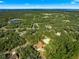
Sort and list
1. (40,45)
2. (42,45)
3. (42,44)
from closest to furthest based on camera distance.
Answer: (42,45) → (40,45) → (42,44)

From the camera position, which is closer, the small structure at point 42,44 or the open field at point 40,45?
the open field at point 40,45

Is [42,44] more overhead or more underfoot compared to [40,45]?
more overhead

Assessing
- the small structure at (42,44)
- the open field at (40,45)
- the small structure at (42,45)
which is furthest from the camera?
the small structure at (42,44)

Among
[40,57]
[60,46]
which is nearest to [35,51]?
[40,57]

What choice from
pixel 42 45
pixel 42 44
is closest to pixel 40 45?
pixel 42 45

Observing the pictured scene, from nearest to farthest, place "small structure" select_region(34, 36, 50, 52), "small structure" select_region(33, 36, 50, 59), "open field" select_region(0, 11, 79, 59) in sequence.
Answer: "open field" select_region(0, 11, 79, 59)
"small structure" select_region(33, 36, 50, 59)
"small structure" select_region(34, 36, 50, 52)

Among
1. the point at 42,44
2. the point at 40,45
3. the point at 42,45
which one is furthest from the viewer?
the point at 42,44

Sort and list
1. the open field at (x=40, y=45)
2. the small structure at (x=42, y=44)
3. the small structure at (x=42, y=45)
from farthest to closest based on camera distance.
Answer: the small structure at (x=42, y=44) → the small structure at (x=42, y=45) → the open field at (x=40, y=45)

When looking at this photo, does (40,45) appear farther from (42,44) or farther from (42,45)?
(42,44)

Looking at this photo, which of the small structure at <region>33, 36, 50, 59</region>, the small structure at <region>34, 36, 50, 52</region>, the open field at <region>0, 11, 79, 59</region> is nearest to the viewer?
the open field at <region>0, 11, 79, 59</region>

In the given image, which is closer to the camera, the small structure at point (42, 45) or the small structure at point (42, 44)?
the small structure at point (42, 45)

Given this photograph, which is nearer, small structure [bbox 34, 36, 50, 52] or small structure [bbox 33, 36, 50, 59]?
small structure [bbox 33, 36, 50, 59]
